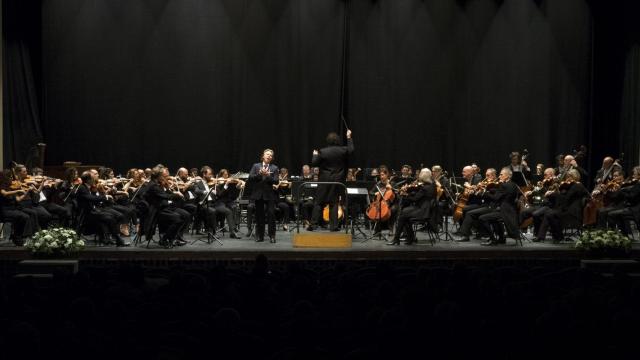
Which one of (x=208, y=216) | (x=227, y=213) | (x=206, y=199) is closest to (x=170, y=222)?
(x=208, y=216)

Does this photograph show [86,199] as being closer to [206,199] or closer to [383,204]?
[206,199]

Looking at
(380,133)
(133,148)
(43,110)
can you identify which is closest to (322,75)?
(380,133)

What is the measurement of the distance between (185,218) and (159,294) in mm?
5735

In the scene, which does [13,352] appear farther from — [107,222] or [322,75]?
[322,75]

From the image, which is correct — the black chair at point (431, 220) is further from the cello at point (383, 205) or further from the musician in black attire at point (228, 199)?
the musician in black attire at point (228, 199)

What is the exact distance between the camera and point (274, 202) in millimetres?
11625

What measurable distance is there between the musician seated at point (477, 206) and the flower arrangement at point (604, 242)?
187 cm

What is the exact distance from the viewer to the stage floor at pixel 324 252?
33.5 ft

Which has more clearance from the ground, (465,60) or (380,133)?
(465,60)

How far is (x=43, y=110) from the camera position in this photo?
56.9 feet

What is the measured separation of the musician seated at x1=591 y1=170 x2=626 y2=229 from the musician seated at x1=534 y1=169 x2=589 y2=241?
60 centimetres

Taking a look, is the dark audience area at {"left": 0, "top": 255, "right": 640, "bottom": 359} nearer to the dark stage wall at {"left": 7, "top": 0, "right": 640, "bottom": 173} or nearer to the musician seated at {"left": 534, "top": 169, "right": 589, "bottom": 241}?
the musician seated at {"left": 534, "top": 169, "right": 589, "bottom": 241}

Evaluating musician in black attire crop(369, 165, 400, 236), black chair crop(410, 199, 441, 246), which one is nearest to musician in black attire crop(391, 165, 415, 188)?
musician in black attire crop(369, 165, 400, 236)

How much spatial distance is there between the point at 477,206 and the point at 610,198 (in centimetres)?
241
